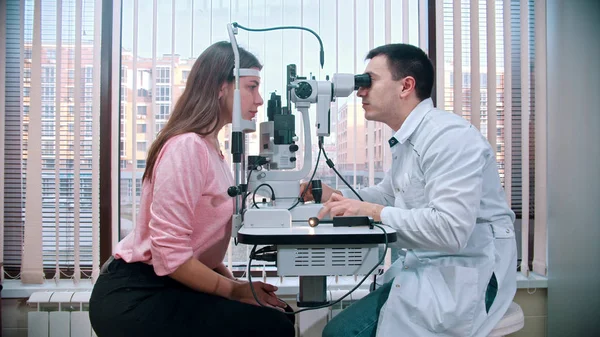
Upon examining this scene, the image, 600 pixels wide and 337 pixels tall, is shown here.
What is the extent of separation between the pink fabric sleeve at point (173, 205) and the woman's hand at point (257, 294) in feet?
0.68

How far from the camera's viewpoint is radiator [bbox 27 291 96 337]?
66.7 inches

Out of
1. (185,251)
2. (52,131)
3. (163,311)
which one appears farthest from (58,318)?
(185,251)

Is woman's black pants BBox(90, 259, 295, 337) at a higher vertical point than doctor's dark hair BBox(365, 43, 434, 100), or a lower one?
lower

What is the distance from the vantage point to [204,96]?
1.18 m

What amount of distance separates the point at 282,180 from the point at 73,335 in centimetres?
131

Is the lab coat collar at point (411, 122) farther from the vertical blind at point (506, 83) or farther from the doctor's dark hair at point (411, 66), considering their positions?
the vertical blind at point (506, 83)

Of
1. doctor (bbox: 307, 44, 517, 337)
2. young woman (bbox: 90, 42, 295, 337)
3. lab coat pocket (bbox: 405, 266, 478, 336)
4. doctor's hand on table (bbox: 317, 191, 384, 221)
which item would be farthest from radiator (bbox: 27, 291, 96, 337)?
lab coat pocket (bbox: 405, 266, 478, 336)

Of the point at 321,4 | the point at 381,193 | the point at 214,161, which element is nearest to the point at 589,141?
the point at 381,193

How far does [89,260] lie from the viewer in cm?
179

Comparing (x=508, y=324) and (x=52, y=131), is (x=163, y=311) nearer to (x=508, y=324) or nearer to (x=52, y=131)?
(x=508, y=324)

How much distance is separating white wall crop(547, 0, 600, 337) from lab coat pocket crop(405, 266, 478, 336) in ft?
3.16

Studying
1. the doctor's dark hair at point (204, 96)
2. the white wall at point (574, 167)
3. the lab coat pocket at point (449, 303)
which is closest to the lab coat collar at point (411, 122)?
the lab coat pocket at point (449, 303)

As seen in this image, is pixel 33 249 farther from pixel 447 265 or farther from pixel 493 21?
pixel 493 21

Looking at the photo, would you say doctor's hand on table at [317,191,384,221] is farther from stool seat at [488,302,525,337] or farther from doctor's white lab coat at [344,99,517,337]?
stool seat at [488,302,525,337]
